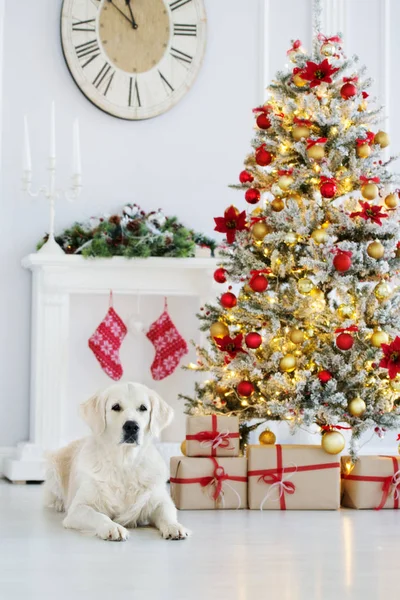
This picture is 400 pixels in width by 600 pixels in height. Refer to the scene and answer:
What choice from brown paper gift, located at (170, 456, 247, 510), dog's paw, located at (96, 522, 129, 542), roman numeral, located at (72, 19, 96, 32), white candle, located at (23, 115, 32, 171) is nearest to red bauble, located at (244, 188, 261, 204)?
brown paper gift, located at (170, 456, 247, 510)

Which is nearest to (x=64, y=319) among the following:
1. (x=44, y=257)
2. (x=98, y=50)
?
(x=44, y=257)

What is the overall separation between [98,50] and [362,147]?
2.01m

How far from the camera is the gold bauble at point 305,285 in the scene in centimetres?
432

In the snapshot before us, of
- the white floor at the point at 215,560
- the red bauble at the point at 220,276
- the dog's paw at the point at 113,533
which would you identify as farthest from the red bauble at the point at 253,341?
the dog's paw at the point at 113,533

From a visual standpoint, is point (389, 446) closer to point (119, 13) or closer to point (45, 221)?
point (45, 221)

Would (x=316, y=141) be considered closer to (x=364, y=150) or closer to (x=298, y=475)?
(x=364, y=150)

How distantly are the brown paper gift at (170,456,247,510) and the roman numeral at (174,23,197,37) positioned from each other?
2882 mm

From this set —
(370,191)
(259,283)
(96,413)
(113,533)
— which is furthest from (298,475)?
(370,191)

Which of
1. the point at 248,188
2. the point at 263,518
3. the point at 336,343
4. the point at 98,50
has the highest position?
the point at 98,50

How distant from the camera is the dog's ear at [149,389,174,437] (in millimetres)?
3703

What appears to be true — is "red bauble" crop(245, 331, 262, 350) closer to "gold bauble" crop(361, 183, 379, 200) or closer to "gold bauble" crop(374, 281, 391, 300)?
"gold bauble" crop(374, 281, 391, 300)

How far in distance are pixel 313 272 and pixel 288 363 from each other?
464 mm

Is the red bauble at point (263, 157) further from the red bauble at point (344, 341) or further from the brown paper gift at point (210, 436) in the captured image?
the brown paper gift at point (210, 436)

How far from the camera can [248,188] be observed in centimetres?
474
